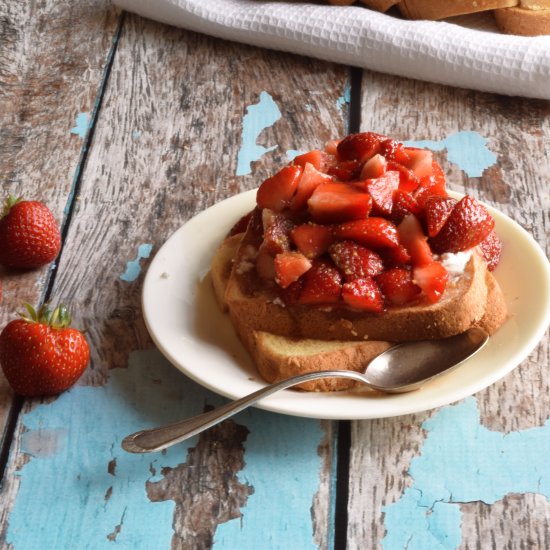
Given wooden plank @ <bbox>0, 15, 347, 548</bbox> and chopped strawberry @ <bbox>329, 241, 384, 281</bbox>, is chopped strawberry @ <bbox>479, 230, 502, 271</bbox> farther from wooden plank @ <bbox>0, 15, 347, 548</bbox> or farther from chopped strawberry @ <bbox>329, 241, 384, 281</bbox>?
wooden plank @ <bbox>0, 15, 347, 548</bbox>

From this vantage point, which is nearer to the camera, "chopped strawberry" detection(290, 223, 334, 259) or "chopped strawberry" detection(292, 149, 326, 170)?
"chopped strawberry" detection(290, 223, 334, 259)

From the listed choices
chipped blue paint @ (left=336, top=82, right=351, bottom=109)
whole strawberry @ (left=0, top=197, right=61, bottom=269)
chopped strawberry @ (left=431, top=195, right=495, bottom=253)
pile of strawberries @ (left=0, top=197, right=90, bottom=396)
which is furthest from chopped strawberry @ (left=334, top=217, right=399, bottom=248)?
chipped blue paint @ (left=336, top=82, right=351, bottom=109)

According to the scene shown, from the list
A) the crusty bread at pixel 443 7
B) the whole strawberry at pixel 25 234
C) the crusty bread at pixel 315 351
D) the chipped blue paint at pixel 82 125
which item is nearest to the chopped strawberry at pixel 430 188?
the crusty bread at pixel 315 351

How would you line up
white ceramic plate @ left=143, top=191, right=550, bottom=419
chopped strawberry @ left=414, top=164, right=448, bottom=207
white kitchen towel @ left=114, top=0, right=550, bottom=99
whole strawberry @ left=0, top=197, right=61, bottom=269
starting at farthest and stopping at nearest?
white kitchen towel @ left=114, top=0, right=550, bottom=99
whole strawberry @ left=0, top=197, right=61, bottom=269
chopped strawberry @ left=414, top=164, right=448, bottom=207
white ceramic plate @ left=143, top=191, right=550, bottom=419

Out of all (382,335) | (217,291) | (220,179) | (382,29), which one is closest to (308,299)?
(382,335)

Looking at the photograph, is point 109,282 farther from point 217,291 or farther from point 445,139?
point 445,139

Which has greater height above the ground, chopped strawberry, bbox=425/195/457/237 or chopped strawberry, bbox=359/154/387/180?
chopped strawberry, bbox=359/154/387/180
